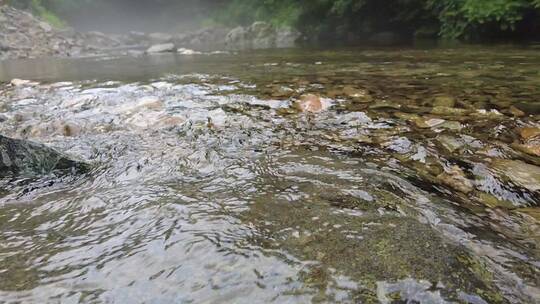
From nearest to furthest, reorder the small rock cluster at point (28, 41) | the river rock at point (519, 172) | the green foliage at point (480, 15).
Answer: the river rock at point (519, 172)
the green foliage at point (480, 15)
the small rock cluster at point (28, 41)

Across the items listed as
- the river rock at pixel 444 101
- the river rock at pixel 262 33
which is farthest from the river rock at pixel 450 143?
the river rock at pixel 262 33

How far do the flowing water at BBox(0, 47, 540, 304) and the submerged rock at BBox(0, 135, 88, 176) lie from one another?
0.07m

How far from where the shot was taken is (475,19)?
9438mm

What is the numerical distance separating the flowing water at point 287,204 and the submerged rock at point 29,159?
69mm

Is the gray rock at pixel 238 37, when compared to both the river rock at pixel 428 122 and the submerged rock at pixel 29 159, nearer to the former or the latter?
the river rock at pixel 428 122

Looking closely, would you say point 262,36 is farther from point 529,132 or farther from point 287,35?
point 529,132

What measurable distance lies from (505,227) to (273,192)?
0.97 m

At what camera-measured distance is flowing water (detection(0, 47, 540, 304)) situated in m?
1.20

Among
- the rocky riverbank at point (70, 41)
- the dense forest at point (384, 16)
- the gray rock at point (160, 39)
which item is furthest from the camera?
the gray rock at point (160, 39)

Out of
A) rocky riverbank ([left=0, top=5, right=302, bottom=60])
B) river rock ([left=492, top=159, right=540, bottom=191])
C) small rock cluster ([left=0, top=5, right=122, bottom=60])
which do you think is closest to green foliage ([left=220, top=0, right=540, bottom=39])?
rocky riverbank ([left=0, top=5, right=302, bottom=60])

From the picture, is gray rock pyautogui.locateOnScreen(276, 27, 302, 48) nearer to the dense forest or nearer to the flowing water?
the dense forest

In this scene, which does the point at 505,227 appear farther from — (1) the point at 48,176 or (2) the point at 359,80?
(2) the point at 359,80

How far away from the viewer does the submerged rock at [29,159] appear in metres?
2.21

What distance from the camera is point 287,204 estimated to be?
173 cm
